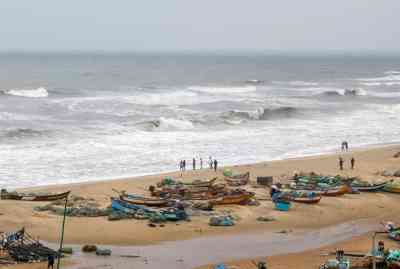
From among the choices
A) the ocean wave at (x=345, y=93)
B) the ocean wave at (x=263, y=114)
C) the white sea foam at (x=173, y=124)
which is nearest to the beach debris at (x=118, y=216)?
the white sea foam at (x=173, y=124)

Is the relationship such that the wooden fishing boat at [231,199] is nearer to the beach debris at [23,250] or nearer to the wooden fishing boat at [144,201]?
the wooden fishing boat at [144,201]

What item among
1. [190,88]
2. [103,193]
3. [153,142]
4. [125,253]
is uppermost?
[190,88]

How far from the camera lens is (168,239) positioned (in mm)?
22109

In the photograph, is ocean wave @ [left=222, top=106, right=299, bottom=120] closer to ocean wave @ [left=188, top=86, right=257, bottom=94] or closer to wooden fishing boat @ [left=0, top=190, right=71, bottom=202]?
ocean wave @ [left=188, top=86, right=257, bottom=94]

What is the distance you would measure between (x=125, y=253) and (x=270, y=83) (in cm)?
8736

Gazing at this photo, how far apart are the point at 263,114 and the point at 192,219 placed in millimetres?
36421

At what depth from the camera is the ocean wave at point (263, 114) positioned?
5704 centimetres

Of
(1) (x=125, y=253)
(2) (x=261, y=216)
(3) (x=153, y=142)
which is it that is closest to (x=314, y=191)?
(2) (x=261, y=216)

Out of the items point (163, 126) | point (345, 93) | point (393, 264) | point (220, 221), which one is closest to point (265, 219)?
point (220, 221)

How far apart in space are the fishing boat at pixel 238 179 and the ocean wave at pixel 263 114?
78.3 ft

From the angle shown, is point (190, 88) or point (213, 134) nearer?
point (213, 134)

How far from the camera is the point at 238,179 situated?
30641 mm

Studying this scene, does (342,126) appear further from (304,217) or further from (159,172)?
(304,217)

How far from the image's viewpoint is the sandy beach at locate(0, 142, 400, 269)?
22.2 m
